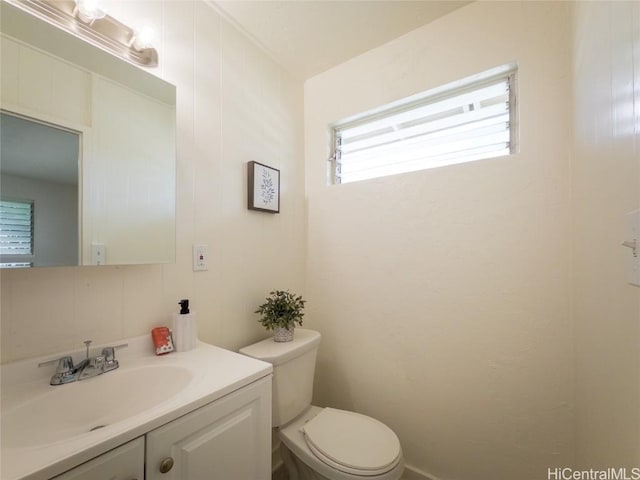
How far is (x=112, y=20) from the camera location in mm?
966

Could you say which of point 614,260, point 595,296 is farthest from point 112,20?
point 595,296

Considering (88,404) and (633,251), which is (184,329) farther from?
(633,251)

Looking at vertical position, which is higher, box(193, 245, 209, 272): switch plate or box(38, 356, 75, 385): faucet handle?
box(193, 245, 209, 272): switch plate

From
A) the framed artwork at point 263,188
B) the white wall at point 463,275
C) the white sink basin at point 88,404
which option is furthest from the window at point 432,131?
the white sink basin at point 88,404

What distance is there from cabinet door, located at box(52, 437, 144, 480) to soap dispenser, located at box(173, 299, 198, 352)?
1.52ft

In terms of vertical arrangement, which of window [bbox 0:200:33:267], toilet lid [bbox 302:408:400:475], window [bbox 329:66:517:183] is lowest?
toilet lid [bbox 302:408:400:475]

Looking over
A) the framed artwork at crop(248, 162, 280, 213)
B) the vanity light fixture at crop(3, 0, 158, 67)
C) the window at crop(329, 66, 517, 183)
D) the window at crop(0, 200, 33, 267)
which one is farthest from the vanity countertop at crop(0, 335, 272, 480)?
the window at crop(329, 66, 517, 183)

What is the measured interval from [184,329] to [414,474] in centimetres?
133

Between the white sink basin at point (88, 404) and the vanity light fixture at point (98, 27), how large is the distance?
1.11 m

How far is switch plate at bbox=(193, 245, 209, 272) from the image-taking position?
1.21 meters

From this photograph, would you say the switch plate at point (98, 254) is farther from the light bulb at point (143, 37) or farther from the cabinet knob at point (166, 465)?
the light bulb at point (143, 37)

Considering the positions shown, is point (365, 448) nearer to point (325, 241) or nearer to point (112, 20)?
point (325, 241)

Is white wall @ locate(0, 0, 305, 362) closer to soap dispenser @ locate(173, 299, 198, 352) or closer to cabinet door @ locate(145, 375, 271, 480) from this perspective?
soap dispenser @ locate(173, 299, 198, 352)

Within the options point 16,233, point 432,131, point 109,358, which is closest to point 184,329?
point 109,358
